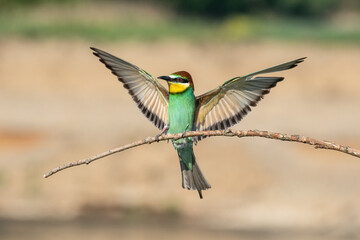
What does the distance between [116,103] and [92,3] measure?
722cm

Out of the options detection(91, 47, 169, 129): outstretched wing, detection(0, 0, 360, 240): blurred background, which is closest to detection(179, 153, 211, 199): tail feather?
detection(91, 47, 169, 129): outstretched wing

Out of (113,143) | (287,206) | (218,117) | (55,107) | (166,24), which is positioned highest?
(166,24)

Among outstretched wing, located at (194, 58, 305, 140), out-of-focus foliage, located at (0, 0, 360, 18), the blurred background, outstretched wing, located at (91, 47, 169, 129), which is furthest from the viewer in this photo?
out-of-focus foliage, located at (0, 0, 360, 18)

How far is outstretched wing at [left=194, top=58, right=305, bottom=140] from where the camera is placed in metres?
3.68

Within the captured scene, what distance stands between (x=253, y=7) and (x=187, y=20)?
209 cm

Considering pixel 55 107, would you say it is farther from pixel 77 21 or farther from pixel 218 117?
pixel 218 117

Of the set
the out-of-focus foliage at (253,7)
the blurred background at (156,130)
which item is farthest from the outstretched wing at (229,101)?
the out-of-focus foliage at (253,7)

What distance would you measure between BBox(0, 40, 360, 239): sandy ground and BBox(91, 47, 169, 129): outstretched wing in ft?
35.7

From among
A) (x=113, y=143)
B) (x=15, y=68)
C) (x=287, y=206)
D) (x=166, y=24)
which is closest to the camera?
(x=287, y=206)

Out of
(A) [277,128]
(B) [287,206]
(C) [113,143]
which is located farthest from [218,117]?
(A) [277,128]

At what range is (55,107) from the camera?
2047 centimetres

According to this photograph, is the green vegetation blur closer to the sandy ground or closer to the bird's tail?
the sandy ground

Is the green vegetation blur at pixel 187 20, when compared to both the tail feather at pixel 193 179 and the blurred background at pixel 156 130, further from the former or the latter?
the tail feather at pixel 193 179

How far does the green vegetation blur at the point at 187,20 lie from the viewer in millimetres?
24609
